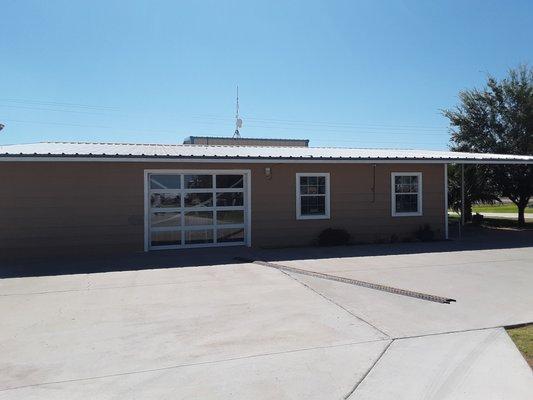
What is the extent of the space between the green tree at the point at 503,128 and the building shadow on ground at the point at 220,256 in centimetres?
→ 640

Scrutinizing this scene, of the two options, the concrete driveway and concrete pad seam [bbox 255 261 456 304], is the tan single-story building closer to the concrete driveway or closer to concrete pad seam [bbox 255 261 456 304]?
the concrete driveway

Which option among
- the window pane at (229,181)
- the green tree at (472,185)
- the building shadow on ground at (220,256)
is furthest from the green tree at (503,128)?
the window pane at (229,181)

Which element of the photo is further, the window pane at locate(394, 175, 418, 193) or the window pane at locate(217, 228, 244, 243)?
the window pane at locate(394, 175, 418, 193)

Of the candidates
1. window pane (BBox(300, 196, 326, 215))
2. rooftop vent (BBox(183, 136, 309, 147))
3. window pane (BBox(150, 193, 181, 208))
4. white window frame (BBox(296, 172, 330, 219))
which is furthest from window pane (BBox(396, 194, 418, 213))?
rooftop vent (BBox(183, 136, 309, 147))

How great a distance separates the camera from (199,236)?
1359 cm

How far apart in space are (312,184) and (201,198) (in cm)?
338

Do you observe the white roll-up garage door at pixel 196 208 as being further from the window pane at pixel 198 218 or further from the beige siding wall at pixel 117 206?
the beige siding wall at pixel 117 206

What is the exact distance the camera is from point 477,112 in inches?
907

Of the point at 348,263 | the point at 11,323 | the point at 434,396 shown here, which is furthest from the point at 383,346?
the point at 348,263

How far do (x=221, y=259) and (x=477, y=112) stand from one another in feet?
56.5

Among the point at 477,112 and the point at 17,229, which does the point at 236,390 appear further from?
the point at 477,112

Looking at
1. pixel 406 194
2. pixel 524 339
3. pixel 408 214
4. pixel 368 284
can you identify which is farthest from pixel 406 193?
pixel 524 339

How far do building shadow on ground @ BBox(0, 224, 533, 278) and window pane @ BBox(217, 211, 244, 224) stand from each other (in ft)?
2.83

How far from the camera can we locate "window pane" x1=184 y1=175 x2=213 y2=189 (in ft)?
44.0
